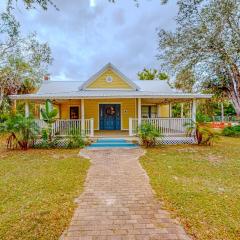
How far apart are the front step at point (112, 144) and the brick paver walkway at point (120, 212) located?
5274mm

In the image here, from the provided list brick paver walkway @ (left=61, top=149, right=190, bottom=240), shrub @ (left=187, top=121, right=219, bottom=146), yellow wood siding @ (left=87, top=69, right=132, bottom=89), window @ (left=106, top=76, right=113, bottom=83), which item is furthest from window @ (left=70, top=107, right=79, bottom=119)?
brick paver walkway @ (left=61, top=149, right=190, bottom=240)

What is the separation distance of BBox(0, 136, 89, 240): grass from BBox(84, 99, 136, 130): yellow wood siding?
321 inches

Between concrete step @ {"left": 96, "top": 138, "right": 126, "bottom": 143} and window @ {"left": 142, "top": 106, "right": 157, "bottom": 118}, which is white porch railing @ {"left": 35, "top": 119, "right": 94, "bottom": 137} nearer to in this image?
concrete step @ {"left": 96, "top": 138, "right": 126, "bottom": 143}

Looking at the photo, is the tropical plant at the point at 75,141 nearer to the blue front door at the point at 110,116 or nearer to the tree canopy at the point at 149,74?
the blue front door at the point at 110,116

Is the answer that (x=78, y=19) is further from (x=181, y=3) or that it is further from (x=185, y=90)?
(x=185, y=90)

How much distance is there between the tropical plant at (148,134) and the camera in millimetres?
13094

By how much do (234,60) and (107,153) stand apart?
12944 mm

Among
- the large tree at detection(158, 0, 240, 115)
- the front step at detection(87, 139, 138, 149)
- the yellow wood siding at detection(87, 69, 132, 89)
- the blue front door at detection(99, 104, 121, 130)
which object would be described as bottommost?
the front step at detection(87, 139, 138, 149)

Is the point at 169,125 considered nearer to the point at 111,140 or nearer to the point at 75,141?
the point at 111,140

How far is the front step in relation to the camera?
13492mm

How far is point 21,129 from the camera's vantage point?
12.7 m

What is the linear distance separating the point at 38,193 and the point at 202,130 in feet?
34.1

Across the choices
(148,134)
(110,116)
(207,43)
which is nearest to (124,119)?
(110,116)

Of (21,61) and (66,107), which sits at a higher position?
(21,61)
